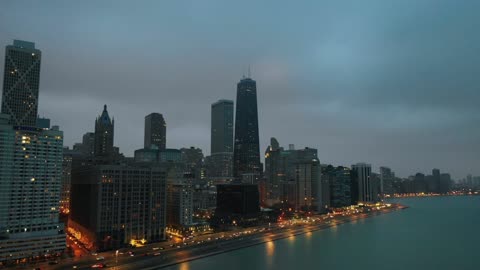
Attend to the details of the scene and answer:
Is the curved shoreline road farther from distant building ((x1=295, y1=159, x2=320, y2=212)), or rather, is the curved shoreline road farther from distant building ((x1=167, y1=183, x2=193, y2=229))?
distant building ((x1=295, y1=159, x2=320, y2=212))

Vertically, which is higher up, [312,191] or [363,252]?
[312,191]

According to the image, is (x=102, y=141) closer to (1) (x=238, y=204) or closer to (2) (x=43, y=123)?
(1) (x=238, y=204)

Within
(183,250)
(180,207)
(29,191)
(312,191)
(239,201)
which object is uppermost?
(29,191)

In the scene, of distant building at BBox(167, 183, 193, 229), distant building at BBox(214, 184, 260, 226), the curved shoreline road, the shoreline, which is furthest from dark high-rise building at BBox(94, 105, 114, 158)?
the shoreline

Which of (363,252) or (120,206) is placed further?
(363,252)

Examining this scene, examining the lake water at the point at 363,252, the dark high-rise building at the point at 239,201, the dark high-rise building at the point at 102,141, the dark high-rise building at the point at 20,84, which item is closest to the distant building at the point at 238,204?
the dark high-rise building at the point at 239,201

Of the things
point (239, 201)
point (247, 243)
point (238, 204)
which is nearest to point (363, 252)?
point (247, 243)

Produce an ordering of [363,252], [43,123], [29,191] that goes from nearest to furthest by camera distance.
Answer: [29,191]
[43,123]
[363,252]
